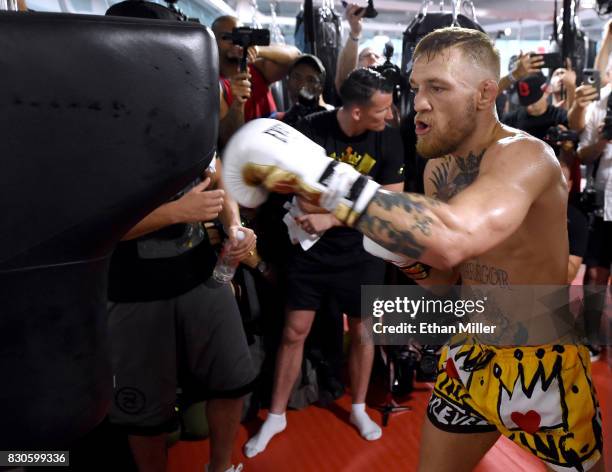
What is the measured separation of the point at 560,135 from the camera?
288cm

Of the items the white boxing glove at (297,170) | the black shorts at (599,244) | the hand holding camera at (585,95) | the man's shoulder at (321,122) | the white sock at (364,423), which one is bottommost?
the white sock at (364,423)

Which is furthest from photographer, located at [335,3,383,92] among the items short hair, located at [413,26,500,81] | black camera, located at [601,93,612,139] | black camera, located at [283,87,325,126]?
short hair, located at [413,26,500,81]

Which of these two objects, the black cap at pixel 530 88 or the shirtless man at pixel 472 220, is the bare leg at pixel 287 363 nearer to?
the shirtless man at pixel 472 220

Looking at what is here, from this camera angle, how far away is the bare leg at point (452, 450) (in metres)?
1.43

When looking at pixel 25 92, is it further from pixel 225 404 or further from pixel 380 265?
pixel 380 265

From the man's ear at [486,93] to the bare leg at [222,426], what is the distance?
1.29m

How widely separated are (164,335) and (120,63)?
1296 millimetres

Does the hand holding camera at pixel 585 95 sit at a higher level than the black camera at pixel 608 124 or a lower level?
higher

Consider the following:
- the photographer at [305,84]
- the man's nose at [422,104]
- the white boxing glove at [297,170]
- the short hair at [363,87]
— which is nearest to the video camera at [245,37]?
the short hair at [363,87]

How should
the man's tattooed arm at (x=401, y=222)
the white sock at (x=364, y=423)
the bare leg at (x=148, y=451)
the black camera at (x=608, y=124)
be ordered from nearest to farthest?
the man's tattooed arm at (x=401, y=222)
the bare leg at (x=148, y=451)
the white sock at (x=364, y=423)
the black camera at (x=608, y=124)

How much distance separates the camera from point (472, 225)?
0.89m

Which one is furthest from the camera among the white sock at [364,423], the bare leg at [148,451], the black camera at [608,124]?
the black camera at [608,124]

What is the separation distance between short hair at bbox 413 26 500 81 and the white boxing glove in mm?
475

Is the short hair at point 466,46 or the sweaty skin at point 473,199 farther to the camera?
the short hair at point 466,46
